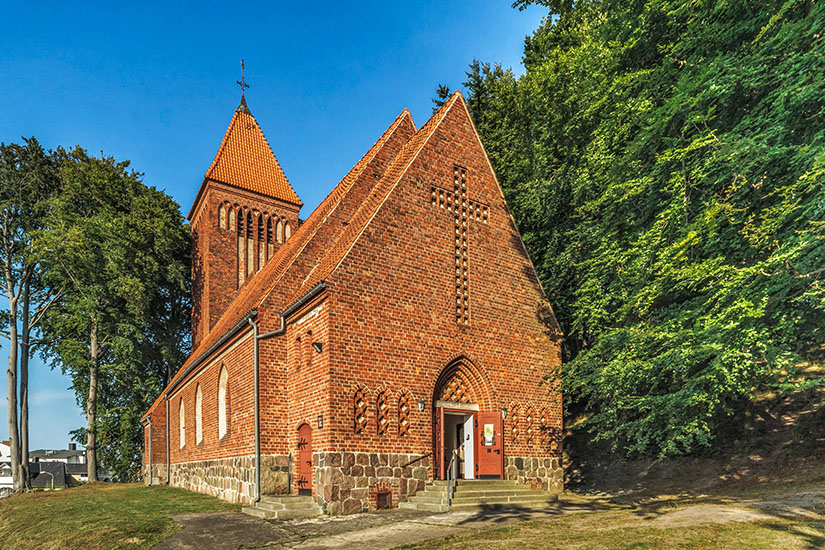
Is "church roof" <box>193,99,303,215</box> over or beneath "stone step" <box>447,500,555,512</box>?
over

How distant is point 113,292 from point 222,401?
15.7 m

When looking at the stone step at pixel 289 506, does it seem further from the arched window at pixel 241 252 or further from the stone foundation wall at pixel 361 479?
the arched window at pixel 241 252

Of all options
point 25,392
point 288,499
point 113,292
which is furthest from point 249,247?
point 288,499

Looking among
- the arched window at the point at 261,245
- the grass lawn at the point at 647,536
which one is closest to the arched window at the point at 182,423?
the arched window at the point at 261,245

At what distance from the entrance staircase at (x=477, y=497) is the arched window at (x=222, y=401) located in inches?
302

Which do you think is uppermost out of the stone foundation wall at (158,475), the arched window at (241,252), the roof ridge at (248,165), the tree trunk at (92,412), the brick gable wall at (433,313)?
the roof ridge at (248,165)

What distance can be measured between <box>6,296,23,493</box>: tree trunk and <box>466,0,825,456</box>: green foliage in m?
28.0

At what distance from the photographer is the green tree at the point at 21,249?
94.9ft

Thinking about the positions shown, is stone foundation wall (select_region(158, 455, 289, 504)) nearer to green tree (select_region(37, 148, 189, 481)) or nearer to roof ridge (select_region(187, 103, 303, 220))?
green tree (select_region(37, 148, 189, 481))

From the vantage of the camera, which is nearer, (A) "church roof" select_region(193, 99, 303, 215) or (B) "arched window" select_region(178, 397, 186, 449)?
(B) "arched window" select_region(178, 397, 186, 449)

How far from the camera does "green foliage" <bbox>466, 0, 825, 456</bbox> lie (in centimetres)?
1060

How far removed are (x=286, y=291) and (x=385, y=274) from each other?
329 centimetres

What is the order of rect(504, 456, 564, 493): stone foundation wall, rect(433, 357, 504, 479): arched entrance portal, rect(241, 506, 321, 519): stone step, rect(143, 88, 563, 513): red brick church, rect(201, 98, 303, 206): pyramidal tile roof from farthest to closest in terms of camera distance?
rect(201, 98, 303, 206): pyramidal tile roof → rect(504, 456, 564, 493): stone foundation wall → rect(433, 357, 504, 479): arched entrance portal → rect(143, 88, 563, 513): red brick church → rect(241, 506, 321, 519): stone step

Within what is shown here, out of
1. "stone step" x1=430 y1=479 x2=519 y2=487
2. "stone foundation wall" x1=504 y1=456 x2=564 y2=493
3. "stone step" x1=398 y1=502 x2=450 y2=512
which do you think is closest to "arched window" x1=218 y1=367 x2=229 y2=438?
"stone step" x1=398 y1=502 x2=450 y2=512
